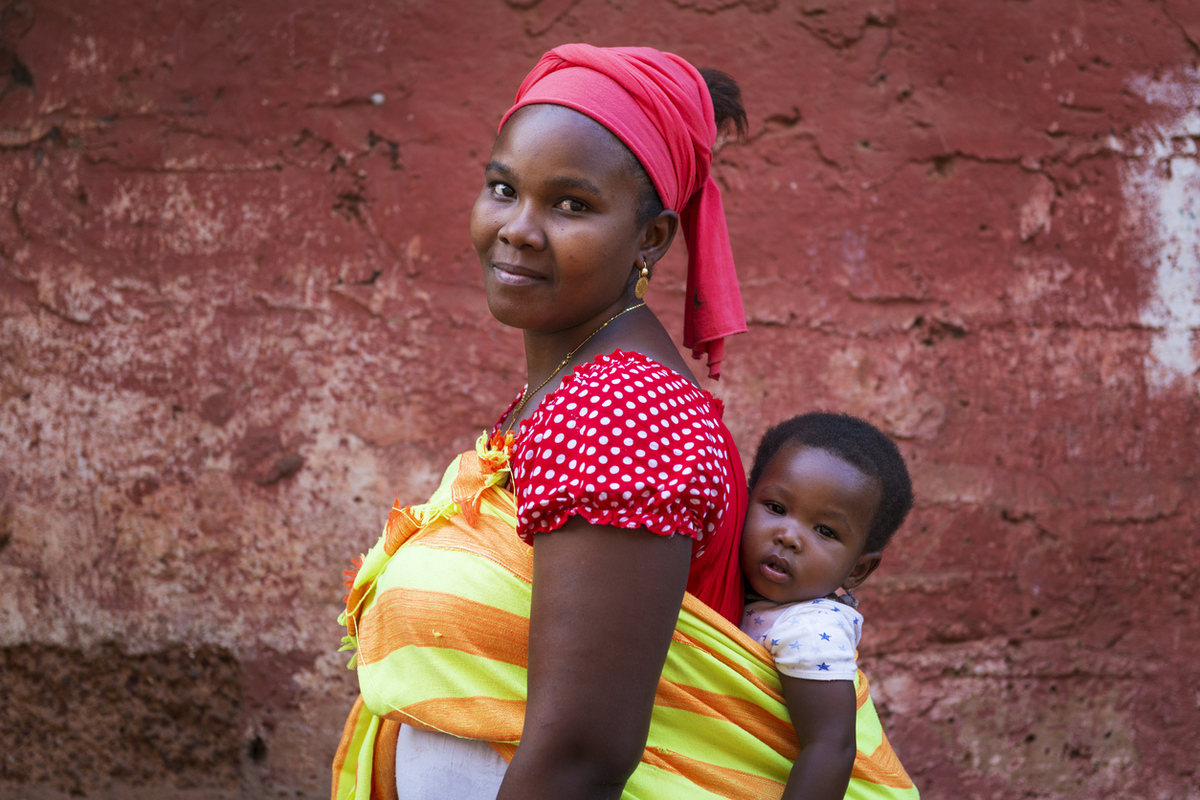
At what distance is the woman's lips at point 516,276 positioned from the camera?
4.49 feet

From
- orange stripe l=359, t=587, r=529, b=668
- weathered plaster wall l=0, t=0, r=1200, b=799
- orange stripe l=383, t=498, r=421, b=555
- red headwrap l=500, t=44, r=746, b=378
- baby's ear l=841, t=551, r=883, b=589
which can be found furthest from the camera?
weathered plaster wall l=0, t=0, r=1200, b=799

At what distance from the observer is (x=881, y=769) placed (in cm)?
152

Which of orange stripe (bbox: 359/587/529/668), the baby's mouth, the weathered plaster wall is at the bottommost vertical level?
the weathered plaster wall

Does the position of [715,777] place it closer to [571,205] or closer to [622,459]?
[622,459]

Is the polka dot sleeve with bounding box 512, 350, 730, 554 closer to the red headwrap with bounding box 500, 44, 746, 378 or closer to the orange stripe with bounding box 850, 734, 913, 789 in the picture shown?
the red headwrap with bounding box 500, 44, 746, 378

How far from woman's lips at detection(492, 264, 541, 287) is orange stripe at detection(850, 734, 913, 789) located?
Answer: 0.90m

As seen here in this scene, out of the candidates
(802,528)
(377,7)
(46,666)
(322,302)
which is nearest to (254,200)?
(322,302)

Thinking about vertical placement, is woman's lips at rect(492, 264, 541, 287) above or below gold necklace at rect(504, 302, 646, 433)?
above

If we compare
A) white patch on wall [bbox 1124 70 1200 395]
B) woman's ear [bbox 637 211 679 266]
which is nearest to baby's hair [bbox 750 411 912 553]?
woman's ear [bbox 637 211 679 266]

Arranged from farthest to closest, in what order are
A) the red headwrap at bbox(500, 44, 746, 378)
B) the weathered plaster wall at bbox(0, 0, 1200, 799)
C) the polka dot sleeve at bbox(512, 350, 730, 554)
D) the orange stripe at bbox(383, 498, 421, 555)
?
the weathered plaster wall at bbox(0, 0, 1200, 799)
the orange stripe at bbox(383, 498, 421, 555)
the red headwrap at bbox(500, 44, 746, 378)
the polka dot sleeve at bbox(512, 350, 730, 554)

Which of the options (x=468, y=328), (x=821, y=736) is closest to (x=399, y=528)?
(x=821, y=736)

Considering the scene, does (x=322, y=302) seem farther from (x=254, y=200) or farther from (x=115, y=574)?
(x=115, y=574)

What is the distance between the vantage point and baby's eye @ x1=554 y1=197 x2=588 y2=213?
1.35 metres

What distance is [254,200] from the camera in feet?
10.1
